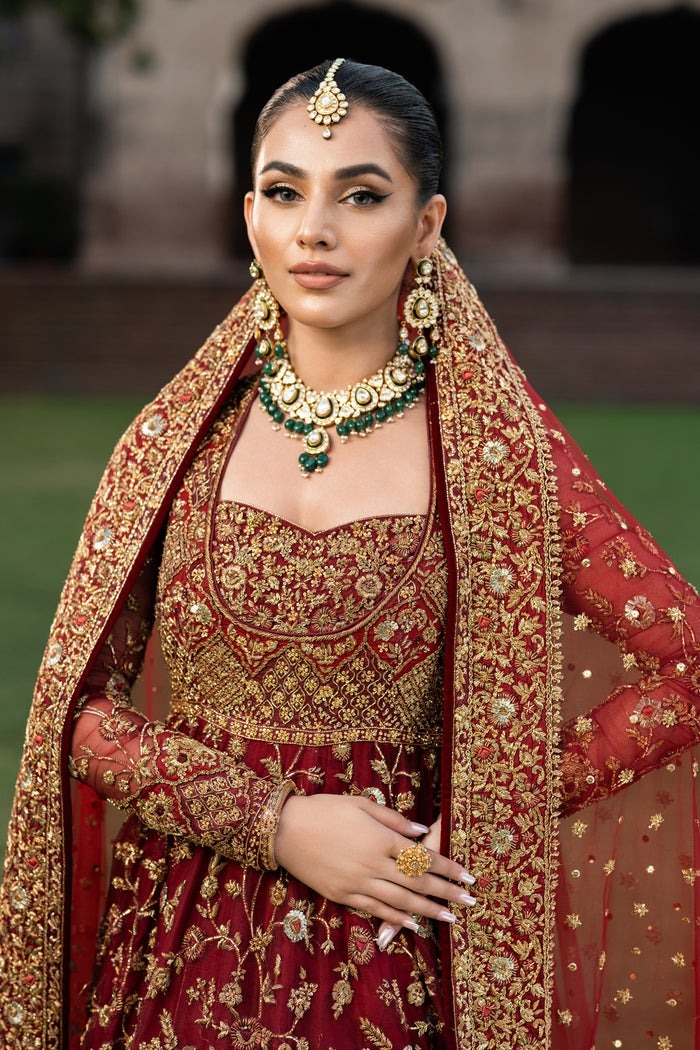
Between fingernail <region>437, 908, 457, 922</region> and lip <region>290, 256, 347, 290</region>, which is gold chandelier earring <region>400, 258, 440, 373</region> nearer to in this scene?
lip <region>290, 256, 347, 290</region>

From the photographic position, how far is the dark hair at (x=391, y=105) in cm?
195

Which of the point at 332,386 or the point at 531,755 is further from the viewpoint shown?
the point at 332,386

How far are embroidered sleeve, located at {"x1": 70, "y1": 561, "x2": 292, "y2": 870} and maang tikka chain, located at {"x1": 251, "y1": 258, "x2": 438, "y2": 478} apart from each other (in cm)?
39

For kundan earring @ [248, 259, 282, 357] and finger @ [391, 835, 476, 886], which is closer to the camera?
finger @ [391, 835, 476, 886]

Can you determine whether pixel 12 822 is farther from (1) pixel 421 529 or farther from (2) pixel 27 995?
(1) pixel 421 529

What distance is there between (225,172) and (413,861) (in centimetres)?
1487

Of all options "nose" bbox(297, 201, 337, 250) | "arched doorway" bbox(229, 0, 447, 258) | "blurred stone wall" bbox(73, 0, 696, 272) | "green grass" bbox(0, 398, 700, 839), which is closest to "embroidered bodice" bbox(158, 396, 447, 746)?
"nose" bbox(297, 201, 337, 250)

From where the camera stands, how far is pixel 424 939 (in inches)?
77.2

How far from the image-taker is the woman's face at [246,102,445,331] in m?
1.93

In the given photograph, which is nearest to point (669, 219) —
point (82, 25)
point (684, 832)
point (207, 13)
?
point (207, 13)

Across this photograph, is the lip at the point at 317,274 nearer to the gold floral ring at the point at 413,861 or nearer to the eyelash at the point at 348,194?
the eyelash at the point at 348,194

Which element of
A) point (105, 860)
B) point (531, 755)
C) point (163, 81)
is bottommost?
point (105, 860)

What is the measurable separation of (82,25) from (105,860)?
1100cm

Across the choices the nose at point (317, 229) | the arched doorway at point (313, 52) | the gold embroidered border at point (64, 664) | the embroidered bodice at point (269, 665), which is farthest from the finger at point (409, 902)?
the arched doorway at point (313, 52)
